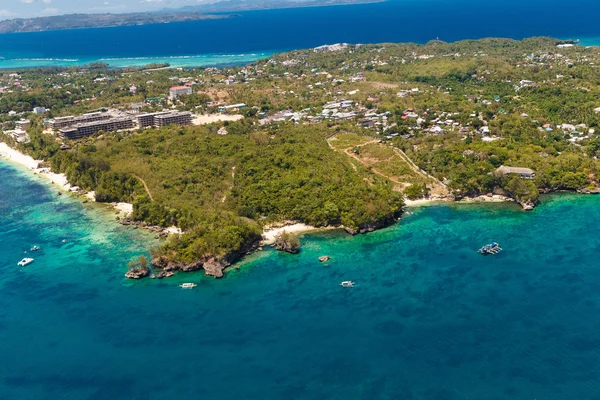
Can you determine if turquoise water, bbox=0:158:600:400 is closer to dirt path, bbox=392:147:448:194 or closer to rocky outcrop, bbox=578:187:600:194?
rocky outcrop, bbox=578:187:600:194

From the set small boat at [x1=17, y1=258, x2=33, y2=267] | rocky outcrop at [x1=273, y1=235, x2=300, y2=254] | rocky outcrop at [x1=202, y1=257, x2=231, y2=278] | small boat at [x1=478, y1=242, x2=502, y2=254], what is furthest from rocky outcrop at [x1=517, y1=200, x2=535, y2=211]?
small boat at [x1=17, y1=258, x2=33, y2=267]

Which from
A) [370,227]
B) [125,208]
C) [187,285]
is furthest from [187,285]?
[125,208]

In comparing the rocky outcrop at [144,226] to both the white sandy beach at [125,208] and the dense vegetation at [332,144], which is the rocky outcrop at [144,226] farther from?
the white sandy beach at [125,208]

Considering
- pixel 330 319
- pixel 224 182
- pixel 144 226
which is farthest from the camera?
pixel 224 182

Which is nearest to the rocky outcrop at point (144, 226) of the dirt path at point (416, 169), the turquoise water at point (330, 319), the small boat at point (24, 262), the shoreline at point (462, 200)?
the turquoise water at point (330, 319)

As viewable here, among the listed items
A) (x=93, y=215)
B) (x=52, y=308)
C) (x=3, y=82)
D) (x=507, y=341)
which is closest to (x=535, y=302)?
(x=507, y=341)

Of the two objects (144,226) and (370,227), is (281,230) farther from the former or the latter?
(144,226)

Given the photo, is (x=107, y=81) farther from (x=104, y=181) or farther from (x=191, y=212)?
(x=191, y=212)
